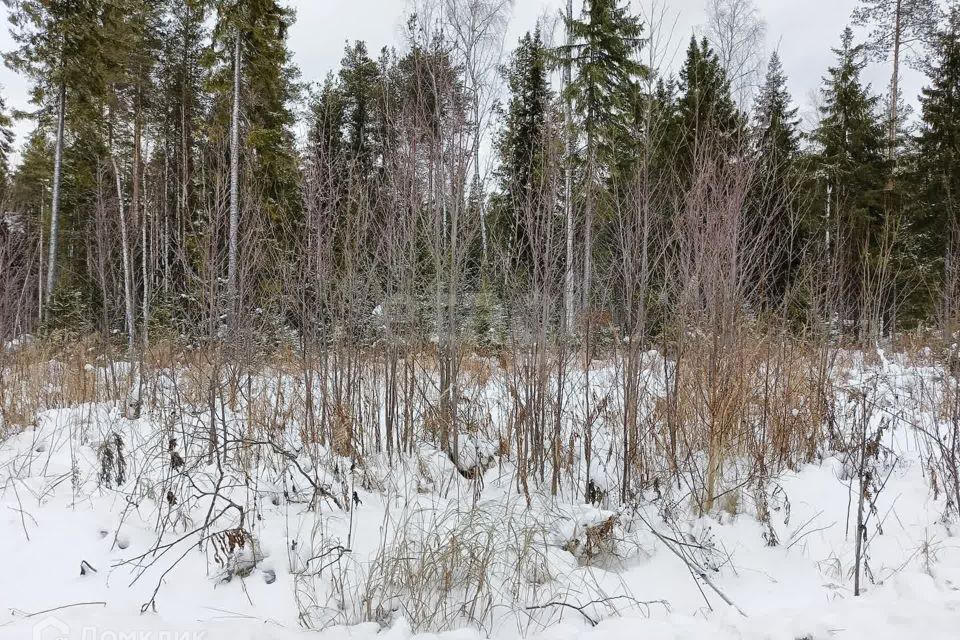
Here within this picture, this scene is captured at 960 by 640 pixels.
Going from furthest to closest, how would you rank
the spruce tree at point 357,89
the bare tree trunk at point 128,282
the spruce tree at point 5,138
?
the spruce tree at point 357,89
the spruce tree at point 5,138
the bare tree trunk at point 128,282

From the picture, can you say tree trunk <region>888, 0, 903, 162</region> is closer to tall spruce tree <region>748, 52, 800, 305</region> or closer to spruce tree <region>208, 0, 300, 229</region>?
tall spruce tree <region>748, 52, 800, 305</region>

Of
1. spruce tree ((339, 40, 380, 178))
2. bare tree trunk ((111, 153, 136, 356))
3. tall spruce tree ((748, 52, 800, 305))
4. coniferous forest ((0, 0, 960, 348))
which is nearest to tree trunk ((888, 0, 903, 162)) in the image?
coniferous forest ((0, 0, 960, 348))

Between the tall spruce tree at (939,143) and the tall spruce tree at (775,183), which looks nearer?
the tall spruce tree at (775,183)

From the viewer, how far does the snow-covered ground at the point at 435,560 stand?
7.81 ft

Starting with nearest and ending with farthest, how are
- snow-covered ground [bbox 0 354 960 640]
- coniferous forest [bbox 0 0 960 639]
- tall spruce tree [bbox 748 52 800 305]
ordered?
snow-covered ground [bbox 0 354 960 640] < coniferous forest [bbox 0 0 960 639] < tall spruce tree [bbox 748 52 800 305]

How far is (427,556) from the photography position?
2.82 meters

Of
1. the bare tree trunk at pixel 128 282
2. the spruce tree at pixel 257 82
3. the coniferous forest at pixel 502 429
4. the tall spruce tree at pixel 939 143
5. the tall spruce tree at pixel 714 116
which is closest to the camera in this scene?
the coniferous forest at pixel 502 429

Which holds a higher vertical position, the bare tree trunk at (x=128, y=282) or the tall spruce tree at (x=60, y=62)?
the tall spruce tree at (x=60, y=62)

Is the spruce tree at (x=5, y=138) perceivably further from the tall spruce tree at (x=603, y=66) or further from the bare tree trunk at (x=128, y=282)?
the tall spruce tree at (x=603, y=66)

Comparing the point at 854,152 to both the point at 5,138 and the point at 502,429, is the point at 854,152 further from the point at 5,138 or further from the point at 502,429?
the point at 5,138

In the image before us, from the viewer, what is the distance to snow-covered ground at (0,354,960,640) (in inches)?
93.7

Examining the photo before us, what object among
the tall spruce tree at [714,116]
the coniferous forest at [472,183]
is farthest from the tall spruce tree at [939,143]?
the tall spruce tree at [714,116]

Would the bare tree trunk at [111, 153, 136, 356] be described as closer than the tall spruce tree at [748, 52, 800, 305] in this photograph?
No

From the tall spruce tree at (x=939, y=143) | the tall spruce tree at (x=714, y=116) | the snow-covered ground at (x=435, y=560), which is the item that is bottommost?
the snow-covered ground at (x=435, y=560)
